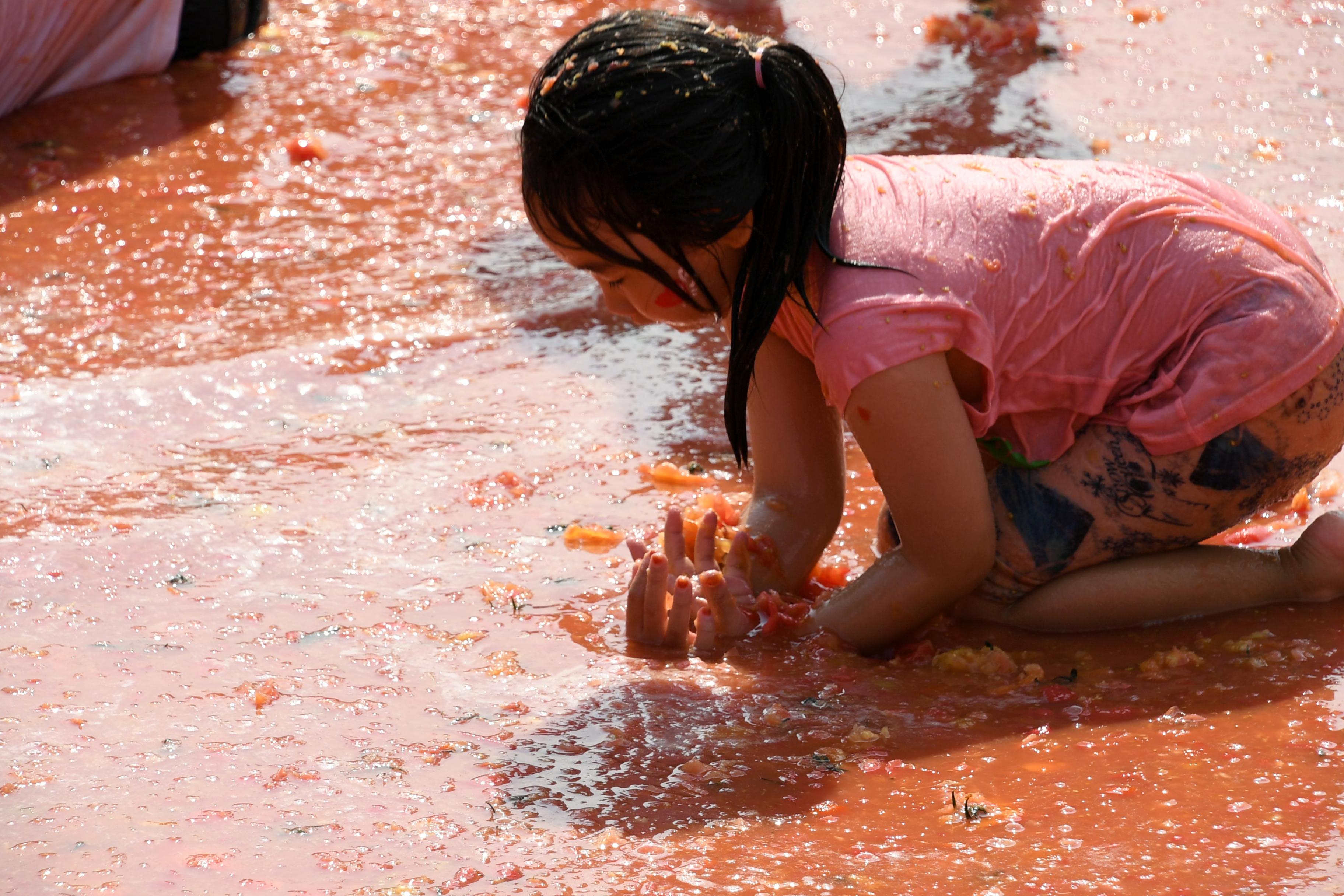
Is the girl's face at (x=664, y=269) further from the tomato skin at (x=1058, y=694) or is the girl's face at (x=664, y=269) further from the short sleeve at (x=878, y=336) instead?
the tomato skin at (x=1058, y=694)

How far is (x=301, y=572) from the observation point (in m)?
2.69

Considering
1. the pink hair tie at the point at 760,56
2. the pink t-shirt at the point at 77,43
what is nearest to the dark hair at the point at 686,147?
the pink hair tie at the point at 760,56

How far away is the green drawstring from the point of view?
2451 millimetres

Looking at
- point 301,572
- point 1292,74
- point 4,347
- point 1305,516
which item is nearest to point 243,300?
point 4,347

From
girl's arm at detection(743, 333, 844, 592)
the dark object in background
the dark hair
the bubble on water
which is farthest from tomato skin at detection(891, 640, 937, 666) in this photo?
the dark object in background

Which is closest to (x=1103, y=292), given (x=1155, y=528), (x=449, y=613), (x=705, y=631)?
(x=1155, y=528)

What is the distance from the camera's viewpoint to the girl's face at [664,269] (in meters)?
2.14

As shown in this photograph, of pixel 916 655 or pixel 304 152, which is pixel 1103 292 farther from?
pixel 304 152

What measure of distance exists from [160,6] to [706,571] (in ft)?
12.6

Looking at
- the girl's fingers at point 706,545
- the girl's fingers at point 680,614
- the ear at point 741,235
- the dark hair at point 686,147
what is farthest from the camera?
the girl's fingers at point 706,545

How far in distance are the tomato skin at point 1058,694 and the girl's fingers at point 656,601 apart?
66cm

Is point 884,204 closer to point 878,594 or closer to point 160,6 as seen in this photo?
point 878,594

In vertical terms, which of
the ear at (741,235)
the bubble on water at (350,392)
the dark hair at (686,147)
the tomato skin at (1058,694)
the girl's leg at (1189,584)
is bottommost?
the bubble on water at (350,392)

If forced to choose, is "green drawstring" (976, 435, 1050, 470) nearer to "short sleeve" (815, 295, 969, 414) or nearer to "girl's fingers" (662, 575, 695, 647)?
"short sleeve" (815, 295, 969, 414)
